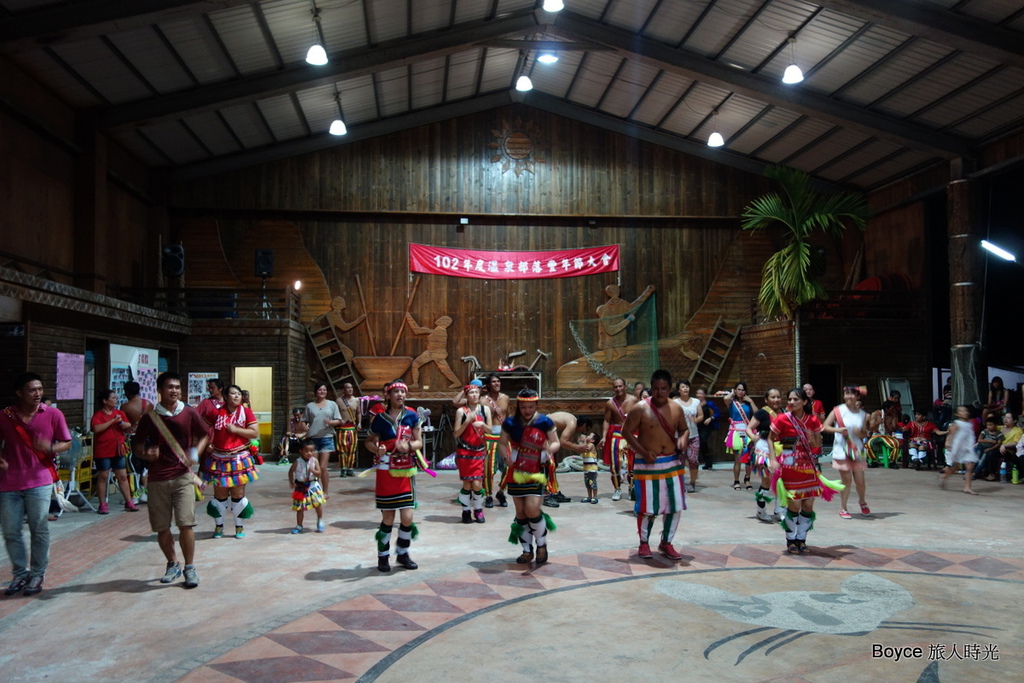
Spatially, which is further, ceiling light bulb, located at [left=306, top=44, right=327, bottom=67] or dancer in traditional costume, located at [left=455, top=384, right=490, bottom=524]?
ceiling light bulb, located at [left=306, top=44, right=327, bottom=67]

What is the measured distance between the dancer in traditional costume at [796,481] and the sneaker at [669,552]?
0.98m

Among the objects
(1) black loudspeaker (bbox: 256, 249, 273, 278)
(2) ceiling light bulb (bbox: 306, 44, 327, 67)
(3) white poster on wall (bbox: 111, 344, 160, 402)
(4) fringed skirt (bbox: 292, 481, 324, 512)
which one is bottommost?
(4) fringed skirt (bbox: 292, 481, 324, 512)

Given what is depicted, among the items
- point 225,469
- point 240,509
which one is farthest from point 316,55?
point 240,509

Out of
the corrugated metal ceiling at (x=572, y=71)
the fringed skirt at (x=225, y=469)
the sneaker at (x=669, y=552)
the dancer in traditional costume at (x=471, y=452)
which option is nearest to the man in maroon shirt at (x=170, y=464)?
the fringed skirt at (x=225, y=469)

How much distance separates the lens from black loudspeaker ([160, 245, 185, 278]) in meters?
17.2

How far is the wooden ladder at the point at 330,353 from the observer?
18141 mm

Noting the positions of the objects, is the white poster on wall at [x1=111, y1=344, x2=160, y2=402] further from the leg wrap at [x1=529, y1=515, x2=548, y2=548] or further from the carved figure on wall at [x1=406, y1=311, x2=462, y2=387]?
the leg wrap at [x1=529, y1=515, x2=548, y2=548]

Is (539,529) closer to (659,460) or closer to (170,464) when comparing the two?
(659,460)

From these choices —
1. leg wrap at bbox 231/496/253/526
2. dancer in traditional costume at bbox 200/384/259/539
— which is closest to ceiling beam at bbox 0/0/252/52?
dancer in traditional costume at bbox 200/384/259/539

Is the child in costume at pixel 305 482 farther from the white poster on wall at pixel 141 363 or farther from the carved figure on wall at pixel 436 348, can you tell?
the carved figure on wall at pixel 436 348

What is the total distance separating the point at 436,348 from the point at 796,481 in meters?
13.1

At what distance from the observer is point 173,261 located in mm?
17266

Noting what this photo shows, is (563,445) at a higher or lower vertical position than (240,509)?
higher

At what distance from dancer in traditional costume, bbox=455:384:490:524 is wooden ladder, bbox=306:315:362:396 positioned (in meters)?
9.95
